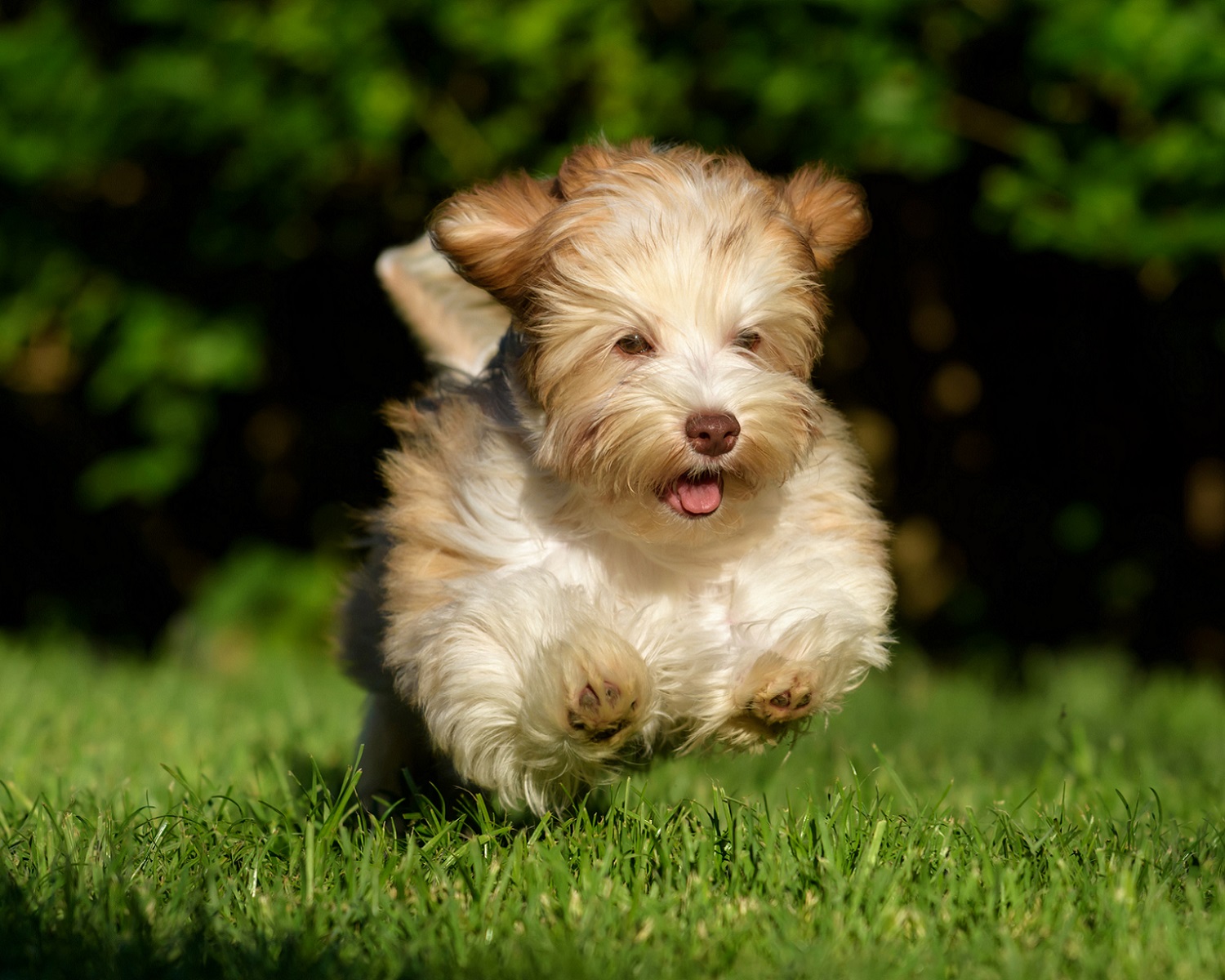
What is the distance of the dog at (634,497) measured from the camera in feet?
8.89

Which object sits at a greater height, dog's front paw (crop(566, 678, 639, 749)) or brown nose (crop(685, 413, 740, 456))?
brown nose (crop(685, 413, 740, 456))

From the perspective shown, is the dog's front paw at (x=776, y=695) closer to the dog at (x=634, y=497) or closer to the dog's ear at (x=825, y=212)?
the dog at (x=634, y=497)

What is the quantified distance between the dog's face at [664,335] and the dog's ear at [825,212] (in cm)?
14

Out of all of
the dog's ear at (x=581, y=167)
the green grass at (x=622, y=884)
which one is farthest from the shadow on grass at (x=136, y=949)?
the dog's ear at (x=581, y=167)

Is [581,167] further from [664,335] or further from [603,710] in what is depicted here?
[603,710]

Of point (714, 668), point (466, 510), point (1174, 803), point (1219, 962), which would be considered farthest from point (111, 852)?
point (1174, 803)

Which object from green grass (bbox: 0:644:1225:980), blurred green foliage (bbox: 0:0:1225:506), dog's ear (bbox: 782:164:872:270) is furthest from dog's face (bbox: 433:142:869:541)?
blurred green foliage (bbox: 0:0:1225:506)

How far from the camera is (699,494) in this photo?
2.79 metres

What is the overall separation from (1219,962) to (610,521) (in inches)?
51.2

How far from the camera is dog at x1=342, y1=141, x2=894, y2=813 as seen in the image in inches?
107

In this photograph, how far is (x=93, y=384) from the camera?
20.4 ft

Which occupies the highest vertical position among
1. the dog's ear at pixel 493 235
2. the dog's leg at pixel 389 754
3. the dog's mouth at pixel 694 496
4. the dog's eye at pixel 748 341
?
the dog's ear at pixel 493 235

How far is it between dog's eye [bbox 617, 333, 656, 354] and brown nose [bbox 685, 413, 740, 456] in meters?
0.21

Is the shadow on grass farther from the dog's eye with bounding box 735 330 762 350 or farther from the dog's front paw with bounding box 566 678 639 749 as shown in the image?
the dog's eye with bounding box 735 330 762 350
